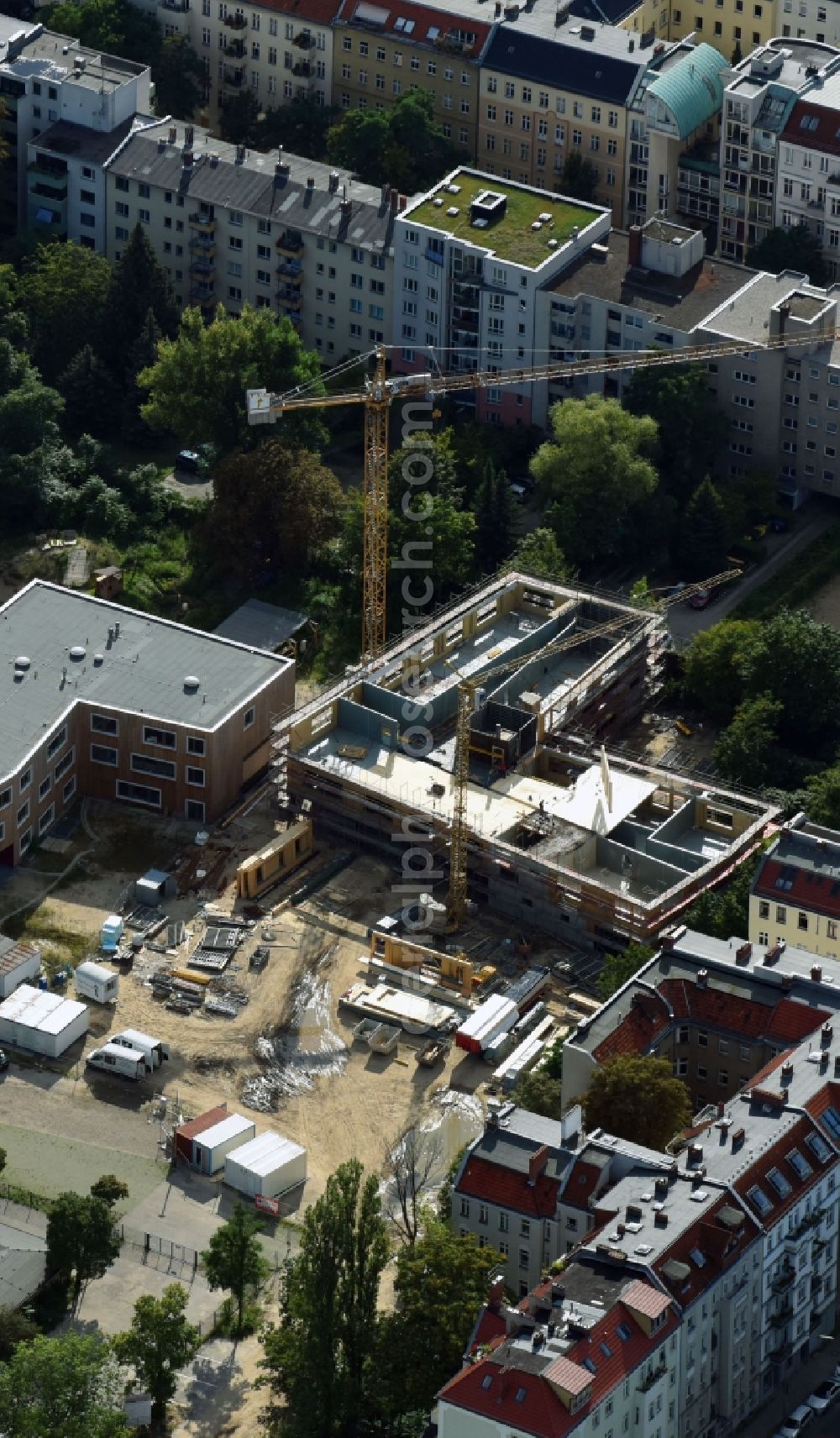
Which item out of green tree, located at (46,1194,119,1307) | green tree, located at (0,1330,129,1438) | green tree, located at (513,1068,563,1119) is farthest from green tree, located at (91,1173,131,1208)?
green tree, located at (513,1068,563,1119)

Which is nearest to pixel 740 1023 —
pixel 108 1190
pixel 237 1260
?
pixel 237 1260

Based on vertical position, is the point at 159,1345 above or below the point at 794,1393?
above

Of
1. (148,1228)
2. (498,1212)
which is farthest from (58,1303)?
(498,1212)

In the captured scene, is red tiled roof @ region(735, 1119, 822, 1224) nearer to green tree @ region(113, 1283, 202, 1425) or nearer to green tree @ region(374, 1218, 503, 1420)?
green tree @ region(374, 1218, 503, 1420)

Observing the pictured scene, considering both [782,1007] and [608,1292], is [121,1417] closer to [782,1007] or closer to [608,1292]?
[608,1292]

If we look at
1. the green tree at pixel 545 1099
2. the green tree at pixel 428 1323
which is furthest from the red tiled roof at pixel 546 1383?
the green tree at pixel 545 1099

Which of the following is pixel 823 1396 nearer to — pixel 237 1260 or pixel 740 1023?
pixel 740 1023
